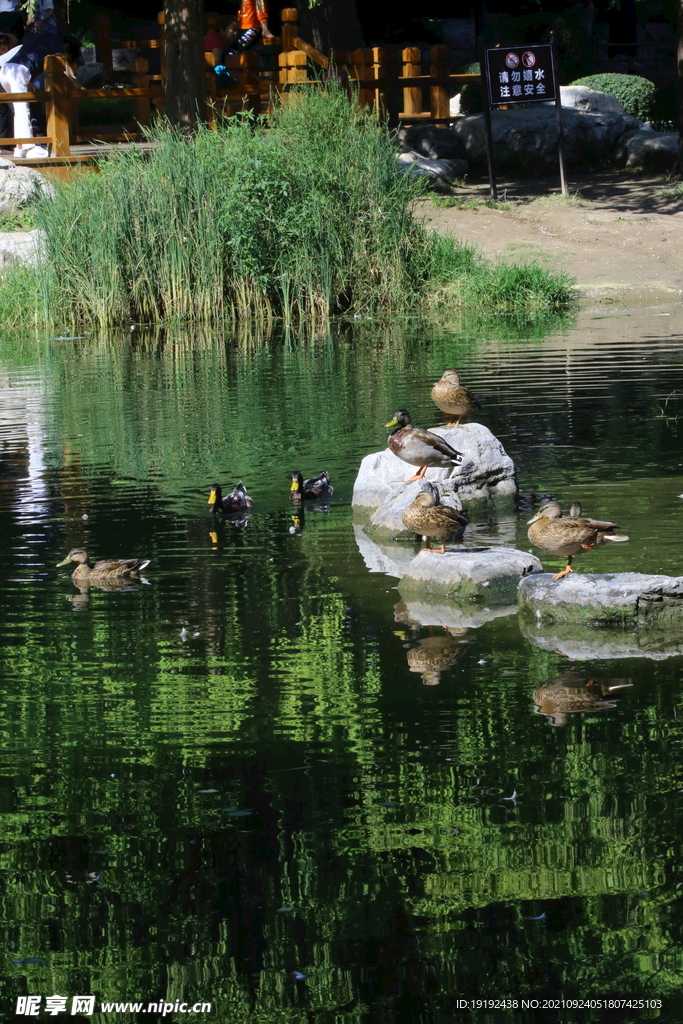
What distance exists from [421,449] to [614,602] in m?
2.94

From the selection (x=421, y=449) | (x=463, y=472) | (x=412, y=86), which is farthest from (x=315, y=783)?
(x=412, y=86)

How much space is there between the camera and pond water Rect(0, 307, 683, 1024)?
14.5ft

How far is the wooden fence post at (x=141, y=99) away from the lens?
1111 inches

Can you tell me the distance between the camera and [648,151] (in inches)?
1291

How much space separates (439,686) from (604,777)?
4.33ft

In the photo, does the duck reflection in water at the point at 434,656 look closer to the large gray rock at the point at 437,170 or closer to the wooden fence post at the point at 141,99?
the wooden fence post at the point at 141,99

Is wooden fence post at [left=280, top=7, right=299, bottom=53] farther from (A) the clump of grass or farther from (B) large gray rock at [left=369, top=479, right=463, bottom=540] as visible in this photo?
(B) large gray rock at [left=369, top=479, right=463, bottom=540]

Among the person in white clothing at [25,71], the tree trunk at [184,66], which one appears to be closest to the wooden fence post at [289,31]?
the tree trunk at [184,66]

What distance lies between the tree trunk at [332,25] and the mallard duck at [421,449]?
84.6ft

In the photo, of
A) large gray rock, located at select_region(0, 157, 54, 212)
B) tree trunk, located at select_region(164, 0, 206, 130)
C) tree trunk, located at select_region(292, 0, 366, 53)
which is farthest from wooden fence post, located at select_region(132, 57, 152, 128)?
tree trunk, located at select_region(292, 0, 366, 53)

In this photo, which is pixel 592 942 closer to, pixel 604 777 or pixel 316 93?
pixel 604 777

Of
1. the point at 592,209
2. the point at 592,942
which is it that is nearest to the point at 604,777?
the point at 592,942

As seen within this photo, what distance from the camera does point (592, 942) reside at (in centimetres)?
449

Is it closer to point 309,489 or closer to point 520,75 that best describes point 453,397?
point 309,489
